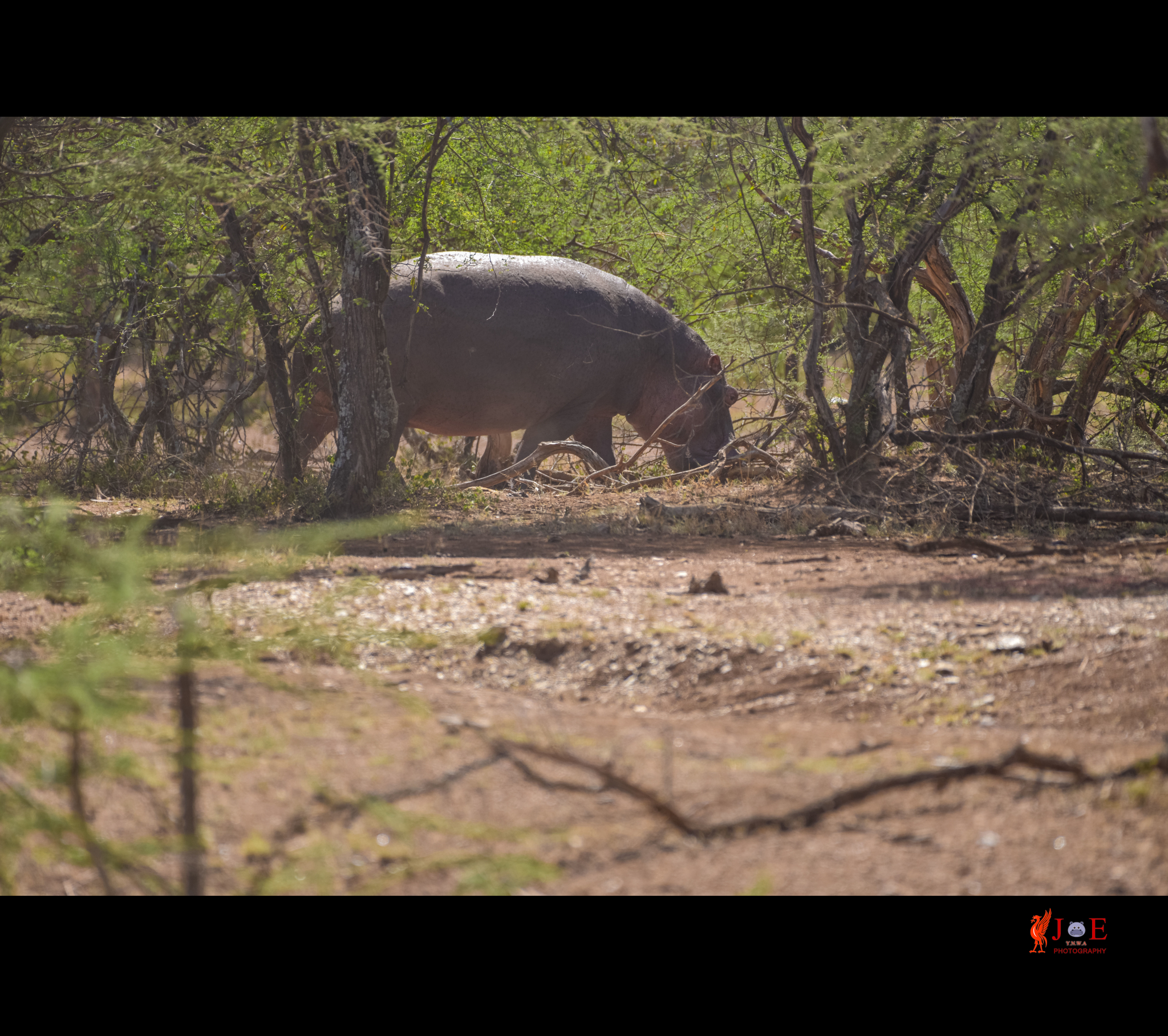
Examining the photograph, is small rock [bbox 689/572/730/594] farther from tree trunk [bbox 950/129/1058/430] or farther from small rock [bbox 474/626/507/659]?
tree trunk [bbox 950/129/1058/430]

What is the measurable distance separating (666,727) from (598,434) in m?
7.73

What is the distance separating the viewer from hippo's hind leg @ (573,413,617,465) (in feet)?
35.9

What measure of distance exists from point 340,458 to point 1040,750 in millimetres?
5879

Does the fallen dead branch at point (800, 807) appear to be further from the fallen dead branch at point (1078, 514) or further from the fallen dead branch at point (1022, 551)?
the fallen dead branch at point (1078, 514)

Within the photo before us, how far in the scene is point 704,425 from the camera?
1077 cm

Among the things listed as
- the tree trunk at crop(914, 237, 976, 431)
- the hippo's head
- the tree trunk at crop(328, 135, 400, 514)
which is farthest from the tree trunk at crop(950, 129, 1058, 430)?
the tree trunk at crop(328, 135, 400, 514)

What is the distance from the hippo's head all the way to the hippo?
0.01 m

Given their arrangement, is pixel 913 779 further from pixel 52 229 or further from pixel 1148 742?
pixel 52 229

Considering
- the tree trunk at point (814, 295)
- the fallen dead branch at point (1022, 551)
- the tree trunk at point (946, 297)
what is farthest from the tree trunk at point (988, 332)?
the fallen dead branch at point (1022, 551)

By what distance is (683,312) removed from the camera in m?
12.1

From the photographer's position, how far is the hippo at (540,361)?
9.38 metres

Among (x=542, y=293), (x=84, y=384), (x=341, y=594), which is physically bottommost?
(x=341, y=594)
